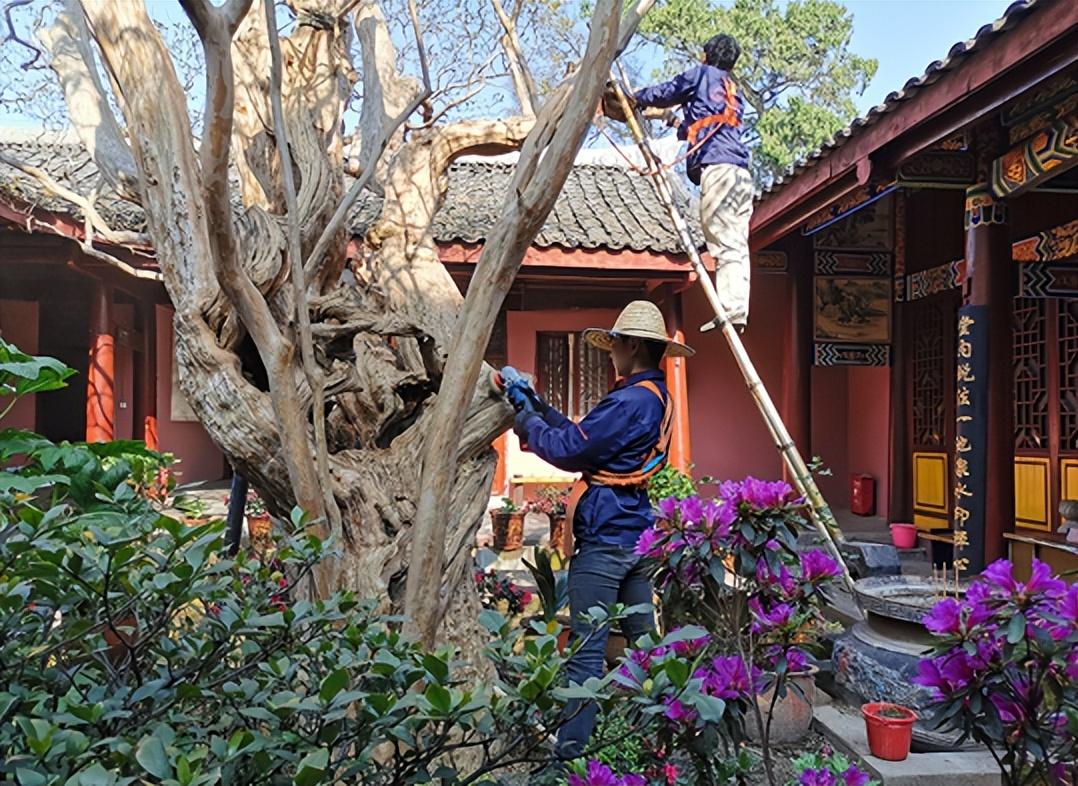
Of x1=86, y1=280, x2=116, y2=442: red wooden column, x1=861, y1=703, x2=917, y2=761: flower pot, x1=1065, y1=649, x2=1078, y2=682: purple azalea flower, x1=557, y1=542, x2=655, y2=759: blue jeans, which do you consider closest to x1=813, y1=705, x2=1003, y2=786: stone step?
x1=861, y1=703, x2=917, y2=761: flower pot

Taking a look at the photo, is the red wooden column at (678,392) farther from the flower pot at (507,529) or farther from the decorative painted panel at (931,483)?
the decorative painted panel at (931,483)

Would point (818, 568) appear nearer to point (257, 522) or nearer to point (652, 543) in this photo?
point (652, 543)

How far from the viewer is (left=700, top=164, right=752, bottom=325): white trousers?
4676 mm

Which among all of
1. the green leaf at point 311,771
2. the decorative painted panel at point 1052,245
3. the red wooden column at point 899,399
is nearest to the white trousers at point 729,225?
the decorative painted panel at point 1052,245

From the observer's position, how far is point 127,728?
110cm

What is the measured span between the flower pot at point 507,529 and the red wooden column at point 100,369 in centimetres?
342

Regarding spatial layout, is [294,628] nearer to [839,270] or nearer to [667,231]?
[667,231]

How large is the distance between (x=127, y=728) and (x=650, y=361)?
199cm

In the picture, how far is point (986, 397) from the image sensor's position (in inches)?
167

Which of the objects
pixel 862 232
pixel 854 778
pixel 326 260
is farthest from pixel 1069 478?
pixel 326 260

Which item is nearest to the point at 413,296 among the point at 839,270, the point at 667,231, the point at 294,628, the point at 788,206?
the point at 294,628

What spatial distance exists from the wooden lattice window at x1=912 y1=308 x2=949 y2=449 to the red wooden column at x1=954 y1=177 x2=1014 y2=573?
88.6 inches

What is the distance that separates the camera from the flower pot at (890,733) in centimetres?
268

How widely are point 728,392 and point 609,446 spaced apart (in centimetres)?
589
